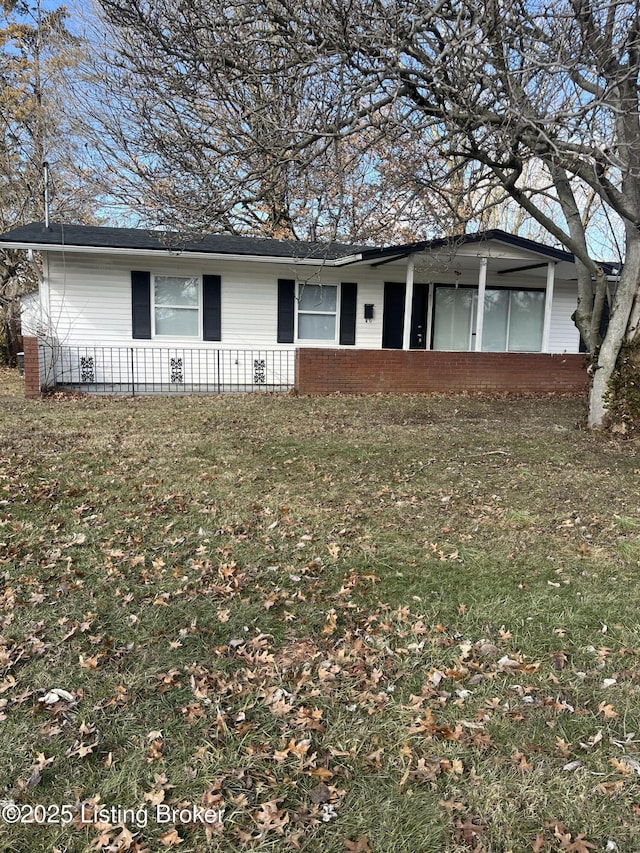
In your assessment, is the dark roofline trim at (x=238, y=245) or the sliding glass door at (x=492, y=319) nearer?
the dark roofline trim at (x=238, y=245)

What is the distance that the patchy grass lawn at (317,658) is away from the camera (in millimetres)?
1887

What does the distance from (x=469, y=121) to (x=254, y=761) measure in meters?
5.53

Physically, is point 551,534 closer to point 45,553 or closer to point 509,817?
point 509,817

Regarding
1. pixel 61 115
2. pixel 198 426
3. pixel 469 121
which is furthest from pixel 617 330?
pixel 61 115

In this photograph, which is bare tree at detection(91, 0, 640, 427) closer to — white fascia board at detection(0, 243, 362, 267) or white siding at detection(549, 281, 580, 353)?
white fascia board at detection(0, 243, 362, 267)

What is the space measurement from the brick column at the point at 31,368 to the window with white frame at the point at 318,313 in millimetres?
5540

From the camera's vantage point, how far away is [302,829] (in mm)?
1821

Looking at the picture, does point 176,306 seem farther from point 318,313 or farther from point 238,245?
point 318,313

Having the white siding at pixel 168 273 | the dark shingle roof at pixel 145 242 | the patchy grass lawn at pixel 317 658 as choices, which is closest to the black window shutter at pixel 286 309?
the white siding at pixel 168 273

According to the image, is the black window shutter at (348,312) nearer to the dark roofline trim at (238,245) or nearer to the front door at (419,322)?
the dark roofline trim at (238,245)

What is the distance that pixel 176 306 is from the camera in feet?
39.8

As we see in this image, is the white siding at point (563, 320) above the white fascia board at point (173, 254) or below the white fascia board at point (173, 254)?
below

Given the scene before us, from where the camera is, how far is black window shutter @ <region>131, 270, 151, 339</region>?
1180 cm

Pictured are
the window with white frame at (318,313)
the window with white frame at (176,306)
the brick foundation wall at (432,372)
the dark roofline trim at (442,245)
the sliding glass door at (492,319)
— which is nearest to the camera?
the dark roofline trim at (442,245)
